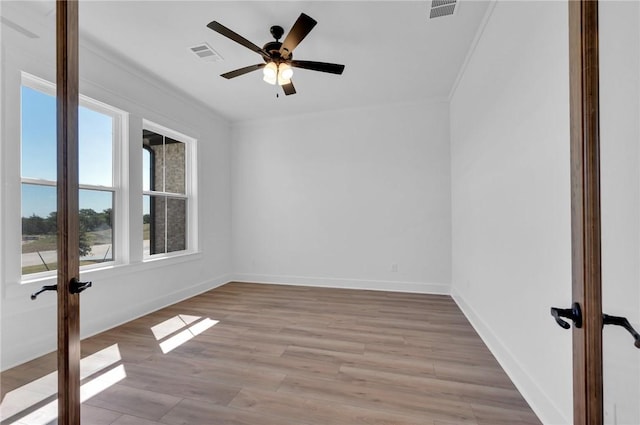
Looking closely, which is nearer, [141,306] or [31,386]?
[31,386]

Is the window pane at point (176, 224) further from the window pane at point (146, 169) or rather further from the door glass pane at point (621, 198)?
the door glass pane at point (621, 198)

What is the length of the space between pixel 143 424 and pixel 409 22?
361 cm

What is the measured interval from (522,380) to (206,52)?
4009 millimetres

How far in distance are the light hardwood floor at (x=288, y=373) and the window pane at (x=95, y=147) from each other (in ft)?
5.55

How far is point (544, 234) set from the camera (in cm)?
147

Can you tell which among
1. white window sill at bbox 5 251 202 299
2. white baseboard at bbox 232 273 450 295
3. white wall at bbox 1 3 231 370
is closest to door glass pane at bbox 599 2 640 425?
white window sill at bbox 5 251 202 299

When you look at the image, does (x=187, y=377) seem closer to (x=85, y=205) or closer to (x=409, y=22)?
(x=85, y=205)

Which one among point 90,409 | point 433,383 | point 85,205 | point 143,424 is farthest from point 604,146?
point 85,205

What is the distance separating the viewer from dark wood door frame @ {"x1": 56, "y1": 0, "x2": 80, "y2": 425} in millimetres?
1111

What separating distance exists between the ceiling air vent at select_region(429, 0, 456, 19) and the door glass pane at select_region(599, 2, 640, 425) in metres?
1.43

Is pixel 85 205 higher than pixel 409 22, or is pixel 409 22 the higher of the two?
pixel 409 22

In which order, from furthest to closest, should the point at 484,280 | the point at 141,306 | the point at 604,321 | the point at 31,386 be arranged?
the point at 141,306
the point at 484,280
the point at 31,386
the point at 604,321

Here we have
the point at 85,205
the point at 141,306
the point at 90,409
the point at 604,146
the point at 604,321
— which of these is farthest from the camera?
the point at 141,306

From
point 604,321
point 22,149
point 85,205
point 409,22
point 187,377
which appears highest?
point 409,22
